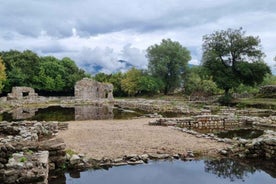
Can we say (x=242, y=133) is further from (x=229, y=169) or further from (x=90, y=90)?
(x=90, y=90)

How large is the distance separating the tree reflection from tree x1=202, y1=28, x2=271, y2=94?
32597mm

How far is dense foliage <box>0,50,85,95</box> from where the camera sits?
72500 millimetres

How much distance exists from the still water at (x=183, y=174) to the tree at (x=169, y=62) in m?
57.8

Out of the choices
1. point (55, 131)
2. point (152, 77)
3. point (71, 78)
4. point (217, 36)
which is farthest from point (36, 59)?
point (55, 131)

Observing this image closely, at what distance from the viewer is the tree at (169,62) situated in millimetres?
70250

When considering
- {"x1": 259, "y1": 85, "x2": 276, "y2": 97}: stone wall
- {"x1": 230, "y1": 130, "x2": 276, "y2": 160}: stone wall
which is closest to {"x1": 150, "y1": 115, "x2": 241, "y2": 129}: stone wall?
{"x1": 230, "y1": 130, "x2": 276, "y2": 160}: stone wall

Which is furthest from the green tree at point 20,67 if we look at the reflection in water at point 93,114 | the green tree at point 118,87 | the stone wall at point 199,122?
the stone wall at point 199,122

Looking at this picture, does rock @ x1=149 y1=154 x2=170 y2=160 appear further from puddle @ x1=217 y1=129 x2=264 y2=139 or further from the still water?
puddle @ x1=217 y1=129 x2=264 y2=139

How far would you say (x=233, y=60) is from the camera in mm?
45906

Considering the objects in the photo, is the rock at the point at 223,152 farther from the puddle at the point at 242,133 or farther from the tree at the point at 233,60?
the tree at the point at 233,60

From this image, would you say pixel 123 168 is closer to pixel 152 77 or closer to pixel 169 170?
pixel 169 170

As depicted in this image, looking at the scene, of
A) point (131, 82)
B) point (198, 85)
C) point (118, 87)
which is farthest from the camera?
point (118, 87)

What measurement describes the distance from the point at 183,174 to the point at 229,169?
6.00 feet

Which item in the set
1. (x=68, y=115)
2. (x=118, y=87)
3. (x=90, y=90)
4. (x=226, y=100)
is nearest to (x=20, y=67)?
(x=90, y=90)
